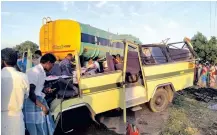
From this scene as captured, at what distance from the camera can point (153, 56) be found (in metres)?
7.35

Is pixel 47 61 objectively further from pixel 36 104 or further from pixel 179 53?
pixel 179 53

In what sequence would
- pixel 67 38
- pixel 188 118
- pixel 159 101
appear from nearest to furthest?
pixel 188 118
pixel 159 101
pixel 67 38

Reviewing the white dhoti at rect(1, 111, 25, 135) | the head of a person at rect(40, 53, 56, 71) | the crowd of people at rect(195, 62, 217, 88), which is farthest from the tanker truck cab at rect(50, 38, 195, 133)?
the crowd of people at rect(195, 62, 217, 88)

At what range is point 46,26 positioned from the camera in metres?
11.0

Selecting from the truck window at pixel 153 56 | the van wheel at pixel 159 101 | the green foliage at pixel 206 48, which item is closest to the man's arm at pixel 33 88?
the truck window at pixel 153 56

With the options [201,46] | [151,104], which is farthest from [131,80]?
[201,46]

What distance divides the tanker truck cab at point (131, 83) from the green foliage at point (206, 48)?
2133cm

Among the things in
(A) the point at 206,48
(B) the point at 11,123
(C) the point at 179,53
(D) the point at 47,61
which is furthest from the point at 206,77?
(A) the point at 206,48

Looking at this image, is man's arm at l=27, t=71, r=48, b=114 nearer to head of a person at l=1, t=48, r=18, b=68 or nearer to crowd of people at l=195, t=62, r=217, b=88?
head of a person at l=1, t=48, r=18, b=68

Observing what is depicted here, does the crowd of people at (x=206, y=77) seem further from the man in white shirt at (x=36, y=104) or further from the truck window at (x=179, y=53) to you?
the man in white shirt at (x=36, y=104)

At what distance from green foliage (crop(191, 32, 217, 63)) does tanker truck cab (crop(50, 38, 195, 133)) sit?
840 inches

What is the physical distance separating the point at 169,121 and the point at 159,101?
1.02 meters

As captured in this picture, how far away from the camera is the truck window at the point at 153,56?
6928 millimetres

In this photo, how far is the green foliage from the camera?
28.1 metres
